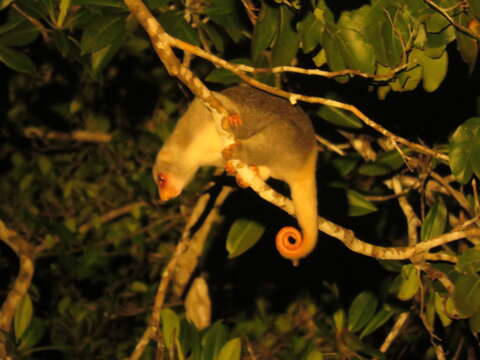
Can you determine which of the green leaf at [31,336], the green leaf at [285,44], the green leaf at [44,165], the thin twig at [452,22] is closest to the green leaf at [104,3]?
the green leaf at [285,44]

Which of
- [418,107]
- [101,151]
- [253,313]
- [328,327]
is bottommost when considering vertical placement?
[253,313]

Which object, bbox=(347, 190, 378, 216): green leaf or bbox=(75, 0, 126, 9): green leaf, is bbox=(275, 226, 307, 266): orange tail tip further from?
bbox=(75, 0, 126, 9): green leaf

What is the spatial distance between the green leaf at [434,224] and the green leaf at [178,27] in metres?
1.68

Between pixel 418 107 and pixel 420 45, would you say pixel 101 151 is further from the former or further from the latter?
pixel 420 45

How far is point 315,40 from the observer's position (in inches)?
122

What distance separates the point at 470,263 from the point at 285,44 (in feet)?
4.78

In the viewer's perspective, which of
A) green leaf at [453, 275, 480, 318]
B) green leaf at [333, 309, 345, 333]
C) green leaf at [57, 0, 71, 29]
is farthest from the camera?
green leaf at [333, 309, 345, 333]

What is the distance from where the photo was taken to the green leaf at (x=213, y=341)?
3.22 metres

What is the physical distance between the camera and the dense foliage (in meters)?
3.05

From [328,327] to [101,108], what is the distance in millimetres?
3558

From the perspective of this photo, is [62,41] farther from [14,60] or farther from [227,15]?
[227,15]

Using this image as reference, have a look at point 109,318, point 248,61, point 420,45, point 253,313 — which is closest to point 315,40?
point 420,45

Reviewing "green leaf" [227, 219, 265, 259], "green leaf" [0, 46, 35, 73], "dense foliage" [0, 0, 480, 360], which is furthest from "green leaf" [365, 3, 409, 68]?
"green leaf" [0, 46, 35, 73]

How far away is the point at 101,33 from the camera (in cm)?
338
